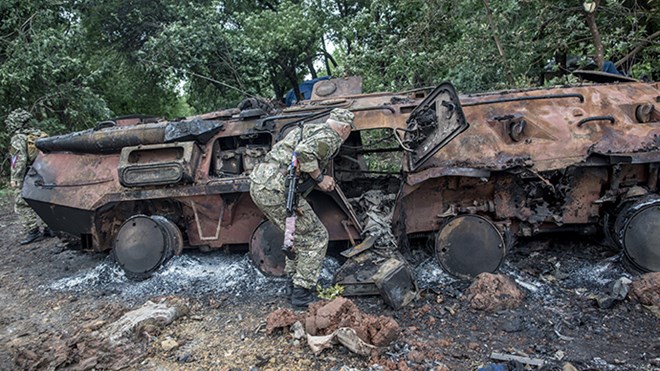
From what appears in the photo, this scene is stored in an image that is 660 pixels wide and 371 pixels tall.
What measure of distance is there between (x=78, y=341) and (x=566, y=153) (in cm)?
466

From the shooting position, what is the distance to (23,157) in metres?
7.55

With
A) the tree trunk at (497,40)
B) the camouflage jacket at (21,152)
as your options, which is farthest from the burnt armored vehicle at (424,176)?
the tree trunk at (497,40)

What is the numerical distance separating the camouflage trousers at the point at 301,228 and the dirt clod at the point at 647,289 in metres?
2.72

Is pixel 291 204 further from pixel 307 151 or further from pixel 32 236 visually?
pixel 32 236

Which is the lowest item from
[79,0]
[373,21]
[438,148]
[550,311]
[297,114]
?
[550,311]

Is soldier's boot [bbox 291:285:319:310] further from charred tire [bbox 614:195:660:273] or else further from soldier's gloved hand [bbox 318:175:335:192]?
charred tire [bbox 614:195:660:273]

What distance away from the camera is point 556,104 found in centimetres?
491

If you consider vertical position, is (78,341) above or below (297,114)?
below

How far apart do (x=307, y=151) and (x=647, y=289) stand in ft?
10.2

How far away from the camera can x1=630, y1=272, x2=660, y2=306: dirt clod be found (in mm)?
4082

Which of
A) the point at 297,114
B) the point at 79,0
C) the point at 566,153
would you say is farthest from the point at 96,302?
the point at 79,0

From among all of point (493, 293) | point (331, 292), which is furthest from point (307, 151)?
point (493, 293)

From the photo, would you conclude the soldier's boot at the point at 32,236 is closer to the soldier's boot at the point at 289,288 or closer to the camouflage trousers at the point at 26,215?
the camouflage trousers at the point at 26,215

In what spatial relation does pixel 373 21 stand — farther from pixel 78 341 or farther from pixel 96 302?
pixel 78 341
